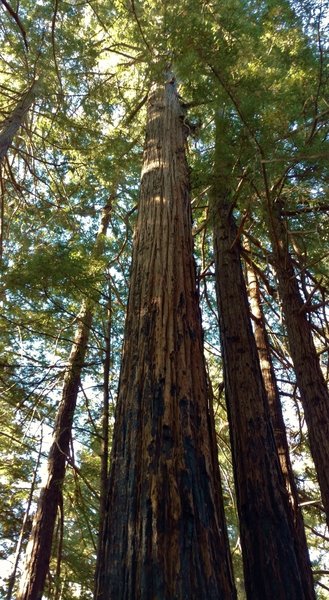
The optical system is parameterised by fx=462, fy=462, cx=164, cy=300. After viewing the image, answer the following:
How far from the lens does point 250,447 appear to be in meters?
3.61

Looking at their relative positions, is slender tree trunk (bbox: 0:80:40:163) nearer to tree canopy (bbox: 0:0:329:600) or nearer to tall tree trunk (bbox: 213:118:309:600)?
tree canopy (bbox: 0:0:329:600)

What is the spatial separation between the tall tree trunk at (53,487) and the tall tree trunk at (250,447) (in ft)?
4.83

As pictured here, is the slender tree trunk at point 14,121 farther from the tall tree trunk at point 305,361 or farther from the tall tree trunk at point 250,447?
the tall tree trunk at point 305,361

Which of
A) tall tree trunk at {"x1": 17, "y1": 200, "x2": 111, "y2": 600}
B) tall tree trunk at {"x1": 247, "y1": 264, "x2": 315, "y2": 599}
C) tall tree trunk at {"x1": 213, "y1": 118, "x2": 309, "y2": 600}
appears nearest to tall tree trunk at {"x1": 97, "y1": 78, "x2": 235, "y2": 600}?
tall tree trunk at {"x1": 213, "y1": 118, "x2": 309, "y2": 600}

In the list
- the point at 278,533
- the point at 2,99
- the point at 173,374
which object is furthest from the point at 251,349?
the point at 2,99

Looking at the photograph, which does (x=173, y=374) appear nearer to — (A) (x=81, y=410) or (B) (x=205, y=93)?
(B) (x=205, y=93)

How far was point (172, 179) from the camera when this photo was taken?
3.77 metres

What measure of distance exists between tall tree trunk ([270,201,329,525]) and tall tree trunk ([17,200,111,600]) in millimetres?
2310

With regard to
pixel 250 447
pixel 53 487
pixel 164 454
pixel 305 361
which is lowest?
pixel 164 454

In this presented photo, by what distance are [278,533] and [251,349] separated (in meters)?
1.57

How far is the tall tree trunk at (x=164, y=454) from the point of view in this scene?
1.63m

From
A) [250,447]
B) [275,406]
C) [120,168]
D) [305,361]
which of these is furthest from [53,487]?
[120,168]

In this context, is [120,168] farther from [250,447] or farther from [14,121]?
[250,447]

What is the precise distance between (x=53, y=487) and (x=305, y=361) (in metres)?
3.46
